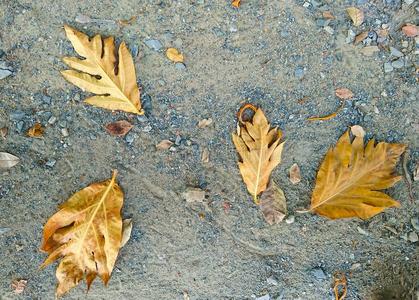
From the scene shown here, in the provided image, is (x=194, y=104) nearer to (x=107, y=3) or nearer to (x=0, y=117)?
(x=107, y=3)

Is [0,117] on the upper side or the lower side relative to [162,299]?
upper

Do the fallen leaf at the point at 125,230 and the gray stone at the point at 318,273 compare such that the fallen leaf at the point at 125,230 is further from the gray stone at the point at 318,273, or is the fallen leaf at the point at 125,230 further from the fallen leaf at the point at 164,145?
the gray stone at the point at 318,273

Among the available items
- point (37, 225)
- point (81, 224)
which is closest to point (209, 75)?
point (81, 224)

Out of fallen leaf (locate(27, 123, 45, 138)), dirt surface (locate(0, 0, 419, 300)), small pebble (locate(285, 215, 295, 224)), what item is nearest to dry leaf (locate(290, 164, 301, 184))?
dirt surface (locate(0, 0, 419, 300))

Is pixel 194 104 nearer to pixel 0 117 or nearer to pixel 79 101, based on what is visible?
pixel 79 101

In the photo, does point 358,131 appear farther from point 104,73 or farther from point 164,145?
point 104,73

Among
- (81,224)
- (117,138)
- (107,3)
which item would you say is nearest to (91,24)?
(107,3)

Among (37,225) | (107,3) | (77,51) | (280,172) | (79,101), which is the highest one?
(107,3)
